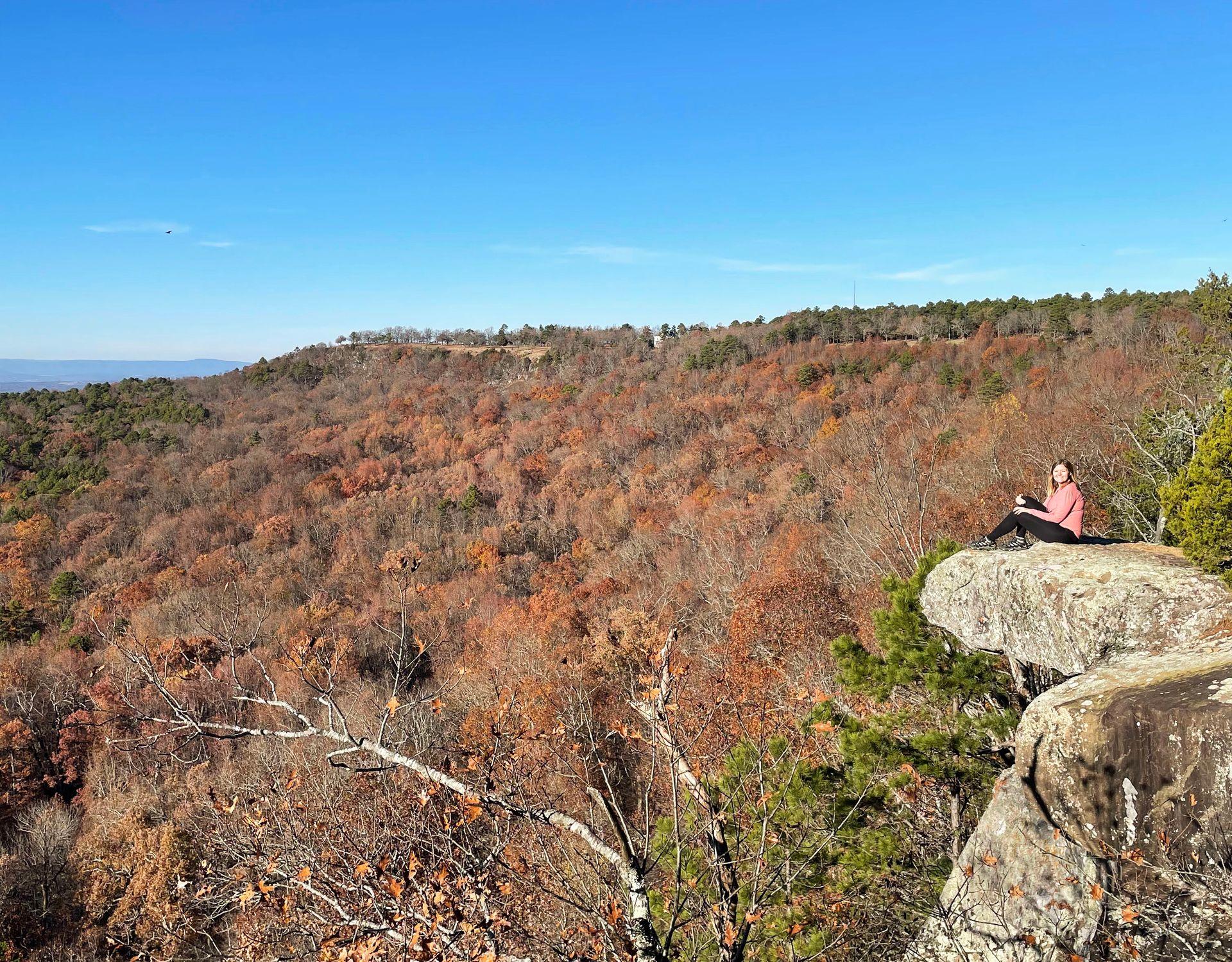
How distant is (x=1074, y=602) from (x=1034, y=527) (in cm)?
176

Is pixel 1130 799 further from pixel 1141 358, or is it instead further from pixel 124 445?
pixel 124 445

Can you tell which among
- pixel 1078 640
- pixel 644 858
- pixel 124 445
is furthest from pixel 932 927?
pixel 124 445

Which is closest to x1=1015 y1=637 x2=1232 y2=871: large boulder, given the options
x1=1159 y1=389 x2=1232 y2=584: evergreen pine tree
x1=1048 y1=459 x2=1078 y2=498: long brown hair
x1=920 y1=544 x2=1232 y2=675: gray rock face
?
x1=920 y1=544 x2=1232 y2=675: gray rock face

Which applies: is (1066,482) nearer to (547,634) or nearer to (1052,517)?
(1052,517)

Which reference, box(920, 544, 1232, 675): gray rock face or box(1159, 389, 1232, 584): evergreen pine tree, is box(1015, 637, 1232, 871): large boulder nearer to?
box(920, 544, 1232, 675): gray rock face

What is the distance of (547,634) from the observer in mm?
30156

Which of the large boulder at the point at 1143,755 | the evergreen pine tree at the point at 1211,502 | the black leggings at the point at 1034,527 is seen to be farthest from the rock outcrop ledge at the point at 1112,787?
the black leggings at the point at 1034,527

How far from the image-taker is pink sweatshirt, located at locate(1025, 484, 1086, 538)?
789cm

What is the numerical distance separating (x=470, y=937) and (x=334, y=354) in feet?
376

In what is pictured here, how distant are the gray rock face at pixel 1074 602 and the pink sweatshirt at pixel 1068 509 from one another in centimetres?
30

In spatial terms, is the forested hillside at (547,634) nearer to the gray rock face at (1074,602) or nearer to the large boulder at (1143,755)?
the gray rock face at (1074,602)

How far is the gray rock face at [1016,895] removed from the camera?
518 centimetres

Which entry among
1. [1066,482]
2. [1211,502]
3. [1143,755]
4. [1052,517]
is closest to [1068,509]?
[1052,517]

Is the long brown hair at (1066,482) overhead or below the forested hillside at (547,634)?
overhead
